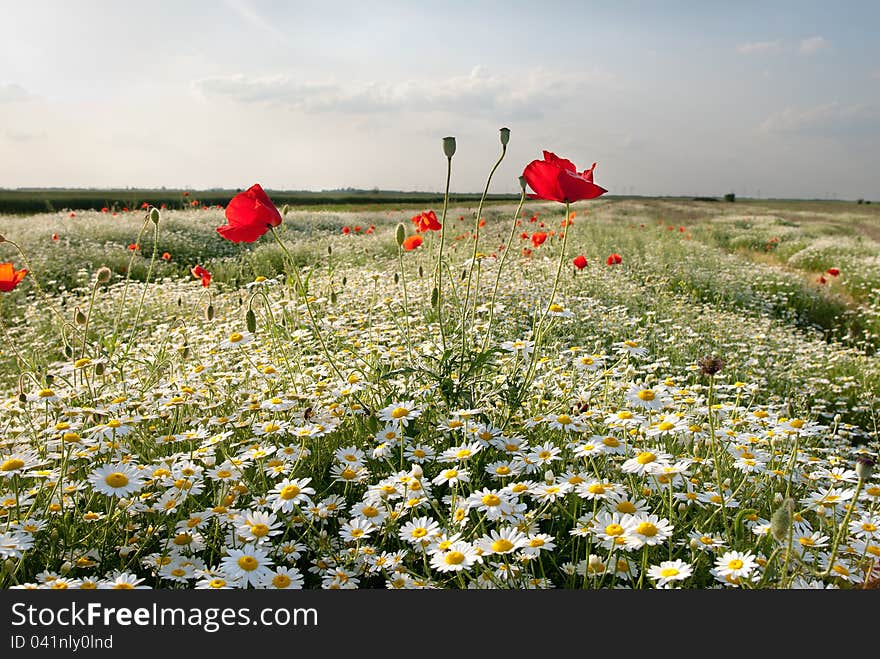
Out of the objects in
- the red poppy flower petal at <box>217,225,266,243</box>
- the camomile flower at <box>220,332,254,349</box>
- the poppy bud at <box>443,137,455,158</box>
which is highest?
the poppy bud at <box>443,137,455,158</box>

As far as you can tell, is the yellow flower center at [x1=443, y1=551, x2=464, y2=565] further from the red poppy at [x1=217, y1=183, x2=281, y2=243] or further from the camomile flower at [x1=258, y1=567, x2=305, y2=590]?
the red poppy at [x1=217, y1=183, x2=281, y2=243]

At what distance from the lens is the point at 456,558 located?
69.0 inches

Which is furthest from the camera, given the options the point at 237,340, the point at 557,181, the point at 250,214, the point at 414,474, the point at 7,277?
the point at 237,340

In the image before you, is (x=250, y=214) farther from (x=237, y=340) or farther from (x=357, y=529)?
(x=357, y=529)

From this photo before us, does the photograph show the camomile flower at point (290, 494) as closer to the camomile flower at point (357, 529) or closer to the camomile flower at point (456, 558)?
the camomile flower at point (357, 529)

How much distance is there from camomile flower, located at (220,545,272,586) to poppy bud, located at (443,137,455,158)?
5.77ft

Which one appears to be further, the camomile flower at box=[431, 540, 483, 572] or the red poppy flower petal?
the red poppy flower petal

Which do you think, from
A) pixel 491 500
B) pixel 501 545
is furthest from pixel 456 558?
pixel 491 500

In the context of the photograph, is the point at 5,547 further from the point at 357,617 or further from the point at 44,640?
the point at 357,617

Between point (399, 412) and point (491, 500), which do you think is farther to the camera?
point (399, 412)

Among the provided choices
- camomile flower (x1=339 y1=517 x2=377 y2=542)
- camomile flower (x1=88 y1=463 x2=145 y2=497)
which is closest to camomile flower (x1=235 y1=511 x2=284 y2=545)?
camomile flower (x1=339 y1=517 x2=377 y2=542)

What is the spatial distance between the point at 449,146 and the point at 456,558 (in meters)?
1.73

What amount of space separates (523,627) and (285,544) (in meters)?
0.99

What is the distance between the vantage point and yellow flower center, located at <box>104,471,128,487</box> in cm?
212
